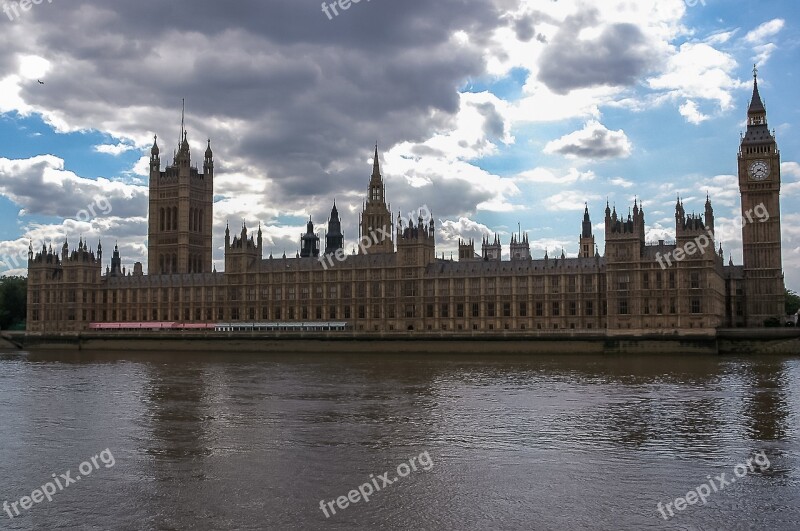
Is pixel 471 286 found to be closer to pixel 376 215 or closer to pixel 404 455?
pixel 376 215

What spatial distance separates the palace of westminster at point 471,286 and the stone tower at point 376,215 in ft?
3.20

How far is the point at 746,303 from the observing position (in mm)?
105500

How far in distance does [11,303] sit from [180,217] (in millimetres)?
34499

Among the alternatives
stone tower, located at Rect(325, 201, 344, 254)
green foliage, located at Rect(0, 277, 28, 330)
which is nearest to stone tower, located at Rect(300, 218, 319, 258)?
stone tower, located at Rect(325, 201, 344, 254)

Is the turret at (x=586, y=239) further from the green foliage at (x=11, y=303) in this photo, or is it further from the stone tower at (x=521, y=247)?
the green foliage at (x=11, y=303)

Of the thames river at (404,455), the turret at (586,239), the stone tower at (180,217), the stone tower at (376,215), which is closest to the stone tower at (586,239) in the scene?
the turret at (586,239)

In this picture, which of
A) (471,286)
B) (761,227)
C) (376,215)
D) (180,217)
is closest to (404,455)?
(471,286)

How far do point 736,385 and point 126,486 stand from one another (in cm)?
4059

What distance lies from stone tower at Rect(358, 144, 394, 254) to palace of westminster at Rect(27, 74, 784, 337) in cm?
98

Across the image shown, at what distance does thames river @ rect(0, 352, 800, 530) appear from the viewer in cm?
2194

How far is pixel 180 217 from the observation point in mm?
Answer: 156750

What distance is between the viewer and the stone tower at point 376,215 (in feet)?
480

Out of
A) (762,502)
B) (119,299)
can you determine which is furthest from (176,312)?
(762,502)

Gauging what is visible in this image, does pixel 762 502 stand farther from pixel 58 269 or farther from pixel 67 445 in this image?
pixel 58 269
